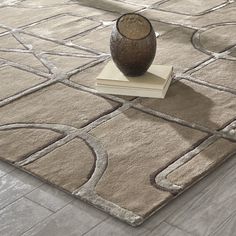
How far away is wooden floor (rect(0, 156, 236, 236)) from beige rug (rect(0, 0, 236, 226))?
3 cm

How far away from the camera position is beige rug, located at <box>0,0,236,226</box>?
146 centimetres

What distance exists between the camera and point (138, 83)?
6.10ft

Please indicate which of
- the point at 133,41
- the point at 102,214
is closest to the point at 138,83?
the point at 133,41

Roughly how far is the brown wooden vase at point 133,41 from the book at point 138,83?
2.1 inches

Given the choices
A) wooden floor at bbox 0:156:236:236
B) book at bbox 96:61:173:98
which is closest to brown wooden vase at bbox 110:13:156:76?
book at bbox 96:61:173:98

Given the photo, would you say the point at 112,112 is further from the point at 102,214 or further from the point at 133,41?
the point at 102,214

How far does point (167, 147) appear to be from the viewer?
158 cm

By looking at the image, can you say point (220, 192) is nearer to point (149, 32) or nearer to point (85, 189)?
point (85, 189)

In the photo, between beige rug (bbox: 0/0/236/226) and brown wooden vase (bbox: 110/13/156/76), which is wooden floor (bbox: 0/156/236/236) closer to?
beige rug (bbox: 0/0/236/226)

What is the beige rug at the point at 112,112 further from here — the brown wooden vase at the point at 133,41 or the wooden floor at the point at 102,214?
the brown wooden vase at the point at 133,41

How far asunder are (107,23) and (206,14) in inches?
17.9

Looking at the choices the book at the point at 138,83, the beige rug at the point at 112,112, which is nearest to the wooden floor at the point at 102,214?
the beige rug at the point at 112,112

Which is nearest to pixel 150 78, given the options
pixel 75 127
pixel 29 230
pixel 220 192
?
pixel 75 127

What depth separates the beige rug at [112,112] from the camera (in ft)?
4.79
